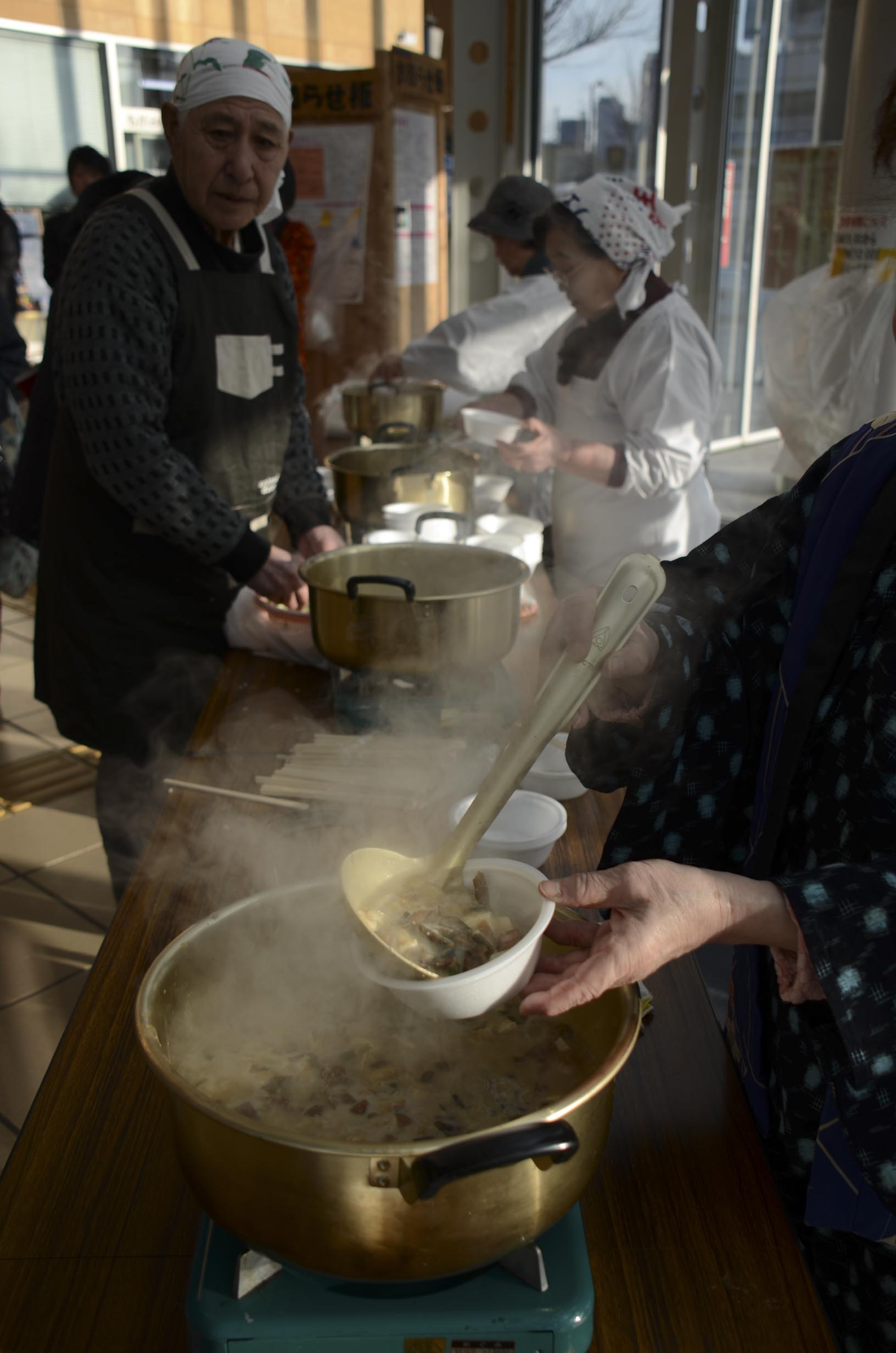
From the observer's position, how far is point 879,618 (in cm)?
107

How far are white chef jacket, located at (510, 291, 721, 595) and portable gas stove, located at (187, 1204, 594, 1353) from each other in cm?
265

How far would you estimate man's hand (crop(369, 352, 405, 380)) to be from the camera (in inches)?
173

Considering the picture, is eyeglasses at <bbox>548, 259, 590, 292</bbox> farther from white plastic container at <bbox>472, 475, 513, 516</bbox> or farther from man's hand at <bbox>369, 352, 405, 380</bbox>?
man's hand at <bbox>369, 352, 405, 380</bbox>

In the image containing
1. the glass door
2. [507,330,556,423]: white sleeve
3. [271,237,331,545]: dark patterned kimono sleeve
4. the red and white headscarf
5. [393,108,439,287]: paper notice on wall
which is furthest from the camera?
[393,108,439,287]: paper notice on wall

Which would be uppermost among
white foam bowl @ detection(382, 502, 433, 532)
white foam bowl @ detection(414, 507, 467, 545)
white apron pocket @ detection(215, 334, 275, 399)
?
white apron pocket @ detection(215, 334, 275, 399)

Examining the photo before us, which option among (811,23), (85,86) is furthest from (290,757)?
(85,86)

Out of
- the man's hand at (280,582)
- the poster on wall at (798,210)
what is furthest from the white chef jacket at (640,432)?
the poster on wall at (798,210)

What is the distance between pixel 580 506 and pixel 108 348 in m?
1.83

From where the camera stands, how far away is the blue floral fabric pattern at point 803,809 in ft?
2.83

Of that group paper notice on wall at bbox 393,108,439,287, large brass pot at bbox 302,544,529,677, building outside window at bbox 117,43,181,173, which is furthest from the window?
large brass pot at bbox 302,544,529,677

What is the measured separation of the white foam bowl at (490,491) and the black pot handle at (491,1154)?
2.59 metres

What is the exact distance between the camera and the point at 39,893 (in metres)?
3.14

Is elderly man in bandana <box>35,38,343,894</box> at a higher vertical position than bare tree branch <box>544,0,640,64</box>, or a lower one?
lower

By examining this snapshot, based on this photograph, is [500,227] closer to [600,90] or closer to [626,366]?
[626,366]
